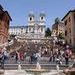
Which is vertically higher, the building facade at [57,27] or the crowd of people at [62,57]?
the building facade at [57,27]

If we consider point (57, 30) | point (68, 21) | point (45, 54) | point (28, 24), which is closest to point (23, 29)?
point (28, 24)

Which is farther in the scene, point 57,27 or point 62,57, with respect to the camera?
point 57,27

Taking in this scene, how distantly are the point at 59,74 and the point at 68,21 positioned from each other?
1816 inches

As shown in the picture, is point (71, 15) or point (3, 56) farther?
point (71, 15)

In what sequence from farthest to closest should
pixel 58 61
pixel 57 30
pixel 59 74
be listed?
pixel 57 30 → pixel 58 61 → pixel 59 74

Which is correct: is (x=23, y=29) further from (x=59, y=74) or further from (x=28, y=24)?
(x=59, y=74)

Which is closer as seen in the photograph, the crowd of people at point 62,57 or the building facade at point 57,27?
the crowd of people at point 62,57

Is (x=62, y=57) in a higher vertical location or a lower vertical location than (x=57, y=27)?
lower

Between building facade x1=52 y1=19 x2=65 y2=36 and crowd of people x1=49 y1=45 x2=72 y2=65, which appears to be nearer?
crowd of people x1=49 y1=45 x2=72 y2=65

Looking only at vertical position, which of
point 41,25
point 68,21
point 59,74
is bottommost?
point 59,74

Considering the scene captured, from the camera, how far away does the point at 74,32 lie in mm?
63531

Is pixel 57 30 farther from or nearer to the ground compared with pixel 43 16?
nearer to the ground

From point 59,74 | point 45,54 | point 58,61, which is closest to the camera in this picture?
point 59,74

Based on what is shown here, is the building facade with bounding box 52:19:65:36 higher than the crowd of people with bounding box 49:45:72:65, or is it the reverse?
the building facade with bounding box 52:19:65:36
